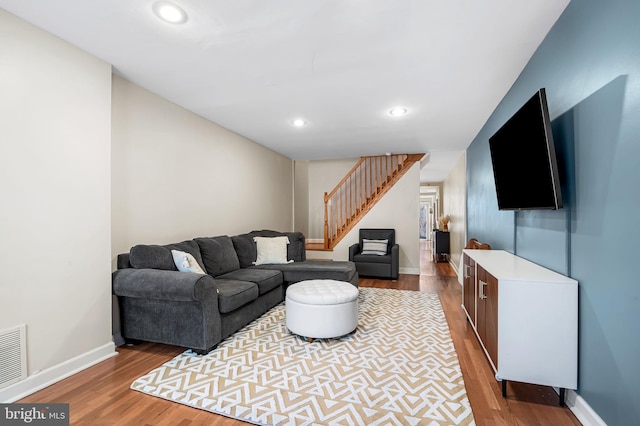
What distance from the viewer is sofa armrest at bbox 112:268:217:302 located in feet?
7.63

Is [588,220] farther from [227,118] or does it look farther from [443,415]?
[227,118]

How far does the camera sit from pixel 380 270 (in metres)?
5.31

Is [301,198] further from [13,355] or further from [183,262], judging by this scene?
[13,355]

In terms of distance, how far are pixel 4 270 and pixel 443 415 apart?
2.86 m

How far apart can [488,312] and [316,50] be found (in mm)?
2357

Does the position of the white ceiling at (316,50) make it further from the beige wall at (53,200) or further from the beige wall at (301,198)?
the beige wall at (301,198)

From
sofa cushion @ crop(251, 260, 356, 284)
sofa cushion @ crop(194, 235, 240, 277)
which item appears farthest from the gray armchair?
sofa cushion @ crop(194, 235, 240, 277)

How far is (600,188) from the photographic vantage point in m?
1.51

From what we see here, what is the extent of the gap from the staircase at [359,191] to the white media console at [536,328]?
430 cm

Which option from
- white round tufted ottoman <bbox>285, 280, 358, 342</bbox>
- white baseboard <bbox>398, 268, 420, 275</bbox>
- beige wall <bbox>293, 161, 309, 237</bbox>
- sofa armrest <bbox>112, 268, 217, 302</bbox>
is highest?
beige wall <bbox>293, 161, 309, 237</bbox>

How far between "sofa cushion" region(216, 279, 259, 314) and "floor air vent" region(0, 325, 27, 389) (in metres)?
1.26

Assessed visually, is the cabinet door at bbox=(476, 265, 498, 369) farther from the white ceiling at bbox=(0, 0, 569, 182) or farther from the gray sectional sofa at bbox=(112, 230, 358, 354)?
the gray sectional sofa at bbox=(112, 230, 358, 354)

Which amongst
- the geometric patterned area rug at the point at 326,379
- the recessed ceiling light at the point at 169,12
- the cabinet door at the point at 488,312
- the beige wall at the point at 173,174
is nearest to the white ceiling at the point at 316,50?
the recessed ceiling light at the point at 169,12

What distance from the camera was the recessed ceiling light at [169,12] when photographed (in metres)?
1.74
